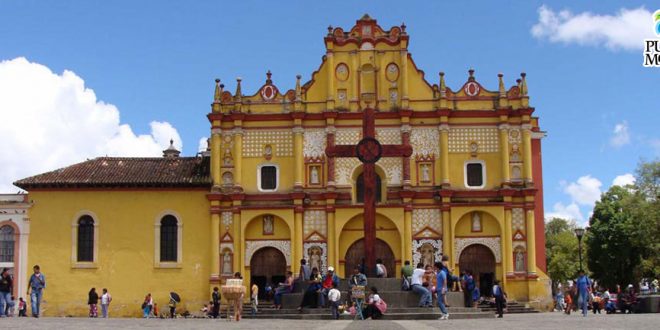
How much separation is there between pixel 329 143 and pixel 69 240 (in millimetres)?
13165

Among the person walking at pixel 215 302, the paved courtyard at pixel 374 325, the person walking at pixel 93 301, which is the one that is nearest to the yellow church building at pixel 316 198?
the person walking at pixel 93 301

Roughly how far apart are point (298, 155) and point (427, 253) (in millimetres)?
7647

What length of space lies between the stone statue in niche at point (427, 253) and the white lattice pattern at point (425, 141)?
14.4 feet

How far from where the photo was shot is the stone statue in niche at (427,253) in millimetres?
40219

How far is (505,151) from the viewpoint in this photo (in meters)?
40.8

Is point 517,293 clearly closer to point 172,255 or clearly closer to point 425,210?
point 425,210

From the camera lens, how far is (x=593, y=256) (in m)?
62.0

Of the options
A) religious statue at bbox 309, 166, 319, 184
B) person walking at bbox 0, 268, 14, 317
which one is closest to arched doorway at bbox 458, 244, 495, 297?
religious statue at bbox 309, 166, 319, 184

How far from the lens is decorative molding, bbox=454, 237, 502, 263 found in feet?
132

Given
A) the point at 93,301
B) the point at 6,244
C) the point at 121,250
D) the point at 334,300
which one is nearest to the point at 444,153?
the point at 121,250

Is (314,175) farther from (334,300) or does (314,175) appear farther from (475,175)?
(334,300)

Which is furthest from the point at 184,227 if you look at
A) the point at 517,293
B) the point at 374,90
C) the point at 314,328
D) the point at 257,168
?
the point at 314,328

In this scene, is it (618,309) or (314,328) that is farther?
(618,309)

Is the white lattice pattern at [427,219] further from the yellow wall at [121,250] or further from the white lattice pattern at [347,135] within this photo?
the yellow wall at [121,250]
